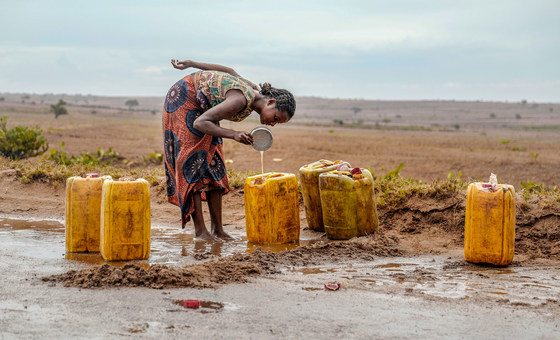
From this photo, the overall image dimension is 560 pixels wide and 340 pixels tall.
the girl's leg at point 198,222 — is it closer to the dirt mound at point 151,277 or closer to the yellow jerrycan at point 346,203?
the yellow jerrycan at point 346,203

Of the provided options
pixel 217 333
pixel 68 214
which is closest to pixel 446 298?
pixel 217 333

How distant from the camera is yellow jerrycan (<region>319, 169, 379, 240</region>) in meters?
5.88

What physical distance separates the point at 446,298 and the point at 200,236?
2664 mm

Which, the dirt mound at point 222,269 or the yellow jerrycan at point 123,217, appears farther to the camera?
the yellow jerrycan at point 123,217

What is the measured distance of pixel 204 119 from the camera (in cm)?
548

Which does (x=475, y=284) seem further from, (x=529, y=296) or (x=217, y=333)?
(x=217, y=333)

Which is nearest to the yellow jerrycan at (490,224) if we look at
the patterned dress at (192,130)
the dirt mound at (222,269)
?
the dirt mound at (222,269)

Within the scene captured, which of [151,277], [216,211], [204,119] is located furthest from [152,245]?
[151,277]

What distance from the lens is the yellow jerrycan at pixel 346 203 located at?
5.88m

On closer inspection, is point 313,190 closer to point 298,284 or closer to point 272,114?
point 272,114

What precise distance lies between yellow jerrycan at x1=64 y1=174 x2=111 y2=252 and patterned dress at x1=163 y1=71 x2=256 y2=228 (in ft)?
2.64

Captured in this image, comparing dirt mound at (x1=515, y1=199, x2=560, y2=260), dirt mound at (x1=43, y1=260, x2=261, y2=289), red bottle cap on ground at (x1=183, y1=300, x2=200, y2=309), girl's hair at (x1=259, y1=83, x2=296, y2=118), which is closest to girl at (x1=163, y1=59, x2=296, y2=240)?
girl's hair at (x1=259, y1=83, x2=296, y2=118)

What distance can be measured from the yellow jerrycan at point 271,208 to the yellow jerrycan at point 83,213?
4.52ft

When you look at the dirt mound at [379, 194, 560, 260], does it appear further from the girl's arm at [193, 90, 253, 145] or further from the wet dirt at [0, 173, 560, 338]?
the girl's arm at [193, 90, 253, 145]
